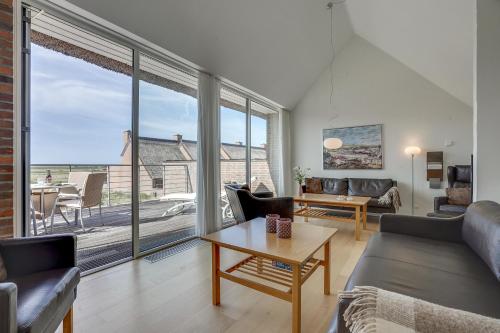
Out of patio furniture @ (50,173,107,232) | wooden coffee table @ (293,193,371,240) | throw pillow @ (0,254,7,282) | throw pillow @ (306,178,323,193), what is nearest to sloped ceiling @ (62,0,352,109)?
patio furniture @ (50,173,107,232)

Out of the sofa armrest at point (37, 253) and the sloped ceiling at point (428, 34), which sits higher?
A: the sloped ceiling at point (428, 34)

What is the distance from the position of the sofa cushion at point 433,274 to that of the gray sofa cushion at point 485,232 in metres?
0.06

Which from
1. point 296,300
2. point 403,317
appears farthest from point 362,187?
point 403,317

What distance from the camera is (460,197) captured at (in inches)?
139

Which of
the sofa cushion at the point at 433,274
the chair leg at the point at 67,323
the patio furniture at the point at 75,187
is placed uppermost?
the patio furniture at the point at 75,187

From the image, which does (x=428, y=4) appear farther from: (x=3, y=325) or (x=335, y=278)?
(x=3, y=325)

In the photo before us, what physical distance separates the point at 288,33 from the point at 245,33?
901 millimetres

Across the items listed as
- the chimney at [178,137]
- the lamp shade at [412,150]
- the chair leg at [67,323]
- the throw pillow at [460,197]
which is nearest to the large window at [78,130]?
the chimney at [178,137]

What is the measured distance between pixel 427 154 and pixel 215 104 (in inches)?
161

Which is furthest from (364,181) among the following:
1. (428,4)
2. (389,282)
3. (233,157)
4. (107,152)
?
(107,152)

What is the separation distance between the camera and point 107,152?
2840mm

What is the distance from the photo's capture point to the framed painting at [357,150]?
16.8 ft

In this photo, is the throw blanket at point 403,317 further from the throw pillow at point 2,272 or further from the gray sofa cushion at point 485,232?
the throw pillow at point 2,272

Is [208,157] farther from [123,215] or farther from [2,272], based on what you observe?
[2,272]
